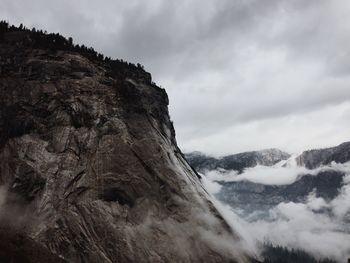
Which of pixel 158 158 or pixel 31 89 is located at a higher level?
pixel 31 89

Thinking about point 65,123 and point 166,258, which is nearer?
point 166,258

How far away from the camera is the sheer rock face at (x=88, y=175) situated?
6975cm

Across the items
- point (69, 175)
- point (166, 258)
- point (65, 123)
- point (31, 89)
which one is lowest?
point (166, 258)

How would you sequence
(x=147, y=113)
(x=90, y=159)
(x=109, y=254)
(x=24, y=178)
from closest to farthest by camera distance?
(x=109, y=254) → (x=24, y=178) → (x=90, y=159) → (x=147, y=113)

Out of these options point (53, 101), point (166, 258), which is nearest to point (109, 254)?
point (166, 258)

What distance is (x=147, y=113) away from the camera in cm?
9506

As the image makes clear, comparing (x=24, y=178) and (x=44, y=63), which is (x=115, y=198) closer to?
(x=24, y=178)

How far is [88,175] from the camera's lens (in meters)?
77.7

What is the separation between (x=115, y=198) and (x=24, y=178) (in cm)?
1442

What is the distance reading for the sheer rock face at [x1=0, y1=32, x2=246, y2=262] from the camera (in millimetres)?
69750

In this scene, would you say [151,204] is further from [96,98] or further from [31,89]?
[31,89]

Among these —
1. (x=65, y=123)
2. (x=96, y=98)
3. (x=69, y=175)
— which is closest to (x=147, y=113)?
(x=96, y=98)

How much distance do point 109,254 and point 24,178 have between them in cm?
1815

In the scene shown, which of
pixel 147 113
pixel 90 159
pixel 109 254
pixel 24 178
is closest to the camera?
pixel 109 254
